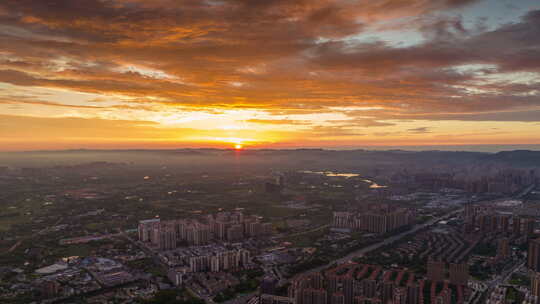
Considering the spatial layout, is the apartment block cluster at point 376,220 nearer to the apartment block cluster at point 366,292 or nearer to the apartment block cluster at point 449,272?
the apartment block cluster at point 449,272

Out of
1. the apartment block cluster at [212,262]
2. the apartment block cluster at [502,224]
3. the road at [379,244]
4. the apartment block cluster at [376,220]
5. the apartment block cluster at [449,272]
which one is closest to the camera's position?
the apartment block cluster at [449,272]

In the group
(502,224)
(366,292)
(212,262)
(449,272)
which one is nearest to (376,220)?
(502,224)

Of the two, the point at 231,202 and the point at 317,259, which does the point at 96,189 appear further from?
the point at 317,259

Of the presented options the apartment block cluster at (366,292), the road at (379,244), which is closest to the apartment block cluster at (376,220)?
the road at (379,244)

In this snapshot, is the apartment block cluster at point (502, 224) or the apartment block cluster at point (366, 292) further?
the apartment block cluster at point (502, 224)

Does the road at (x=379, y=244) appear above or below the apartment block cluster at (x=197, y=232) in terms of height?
below

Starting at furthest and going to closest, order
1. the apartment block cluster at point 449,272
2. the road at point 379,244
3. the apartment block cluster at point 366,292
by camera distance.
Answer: the road at point 379,244
the apartment block cluster at point 449,272
the apartment block cluster at point 366,292

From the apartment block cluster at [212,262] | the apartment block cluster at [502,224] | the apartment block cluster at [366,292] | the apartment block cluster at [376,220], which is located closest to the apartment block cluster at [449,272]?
the apartment block cluster at [366,292]

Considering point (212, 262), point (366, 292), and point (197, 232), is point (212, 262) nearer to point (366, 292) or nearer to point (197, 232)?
point (197, 232)
